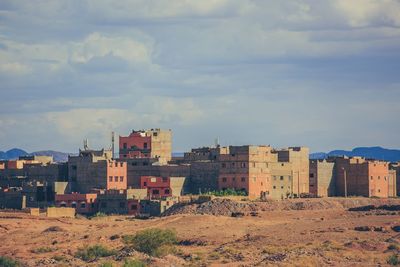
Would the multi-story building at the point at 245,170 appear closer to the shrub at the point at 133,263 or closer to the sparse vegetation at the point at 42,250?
the sparse vegetation at the point at 42,250

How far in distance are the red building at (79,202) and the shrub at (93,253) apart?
22367 millimetres

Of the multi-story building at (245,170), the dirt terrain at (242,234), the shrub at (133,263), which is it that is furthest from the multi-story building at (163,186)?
the shrub at (133,263)

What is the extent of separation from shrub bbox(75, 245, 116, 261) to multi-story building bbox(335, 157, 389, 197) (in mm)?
37206

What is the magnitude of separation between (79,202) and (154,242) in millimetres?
25174

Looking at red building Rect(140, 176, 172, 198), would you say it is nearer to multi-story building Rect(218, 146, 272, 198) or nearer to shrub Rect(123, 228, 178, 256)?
multi-story building Rect(218, 146, 272, 198)

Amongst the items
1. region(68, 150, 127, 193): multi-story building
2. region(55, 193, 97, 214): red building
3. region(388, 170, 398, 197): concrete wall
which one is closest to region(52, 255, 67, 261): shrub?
region(55, 193, 97, 214): red building

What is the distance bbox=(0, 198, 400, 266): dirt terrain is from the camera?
82.0m

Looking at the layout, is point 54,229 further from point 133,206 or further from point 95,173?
point 95,173

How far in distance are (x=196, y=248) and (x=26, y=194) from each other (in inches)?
1108

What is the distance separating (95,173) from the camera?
4552 inches

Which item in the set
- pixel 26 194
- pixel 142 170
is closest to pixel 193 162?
pixel 142 170

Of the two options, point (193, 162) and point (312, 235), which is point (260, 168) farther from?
point (312, 235)

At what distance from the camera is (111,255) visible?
283ft

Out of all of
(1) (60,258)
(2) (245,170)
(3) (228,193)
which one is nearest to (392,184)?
(2) (245,170)
